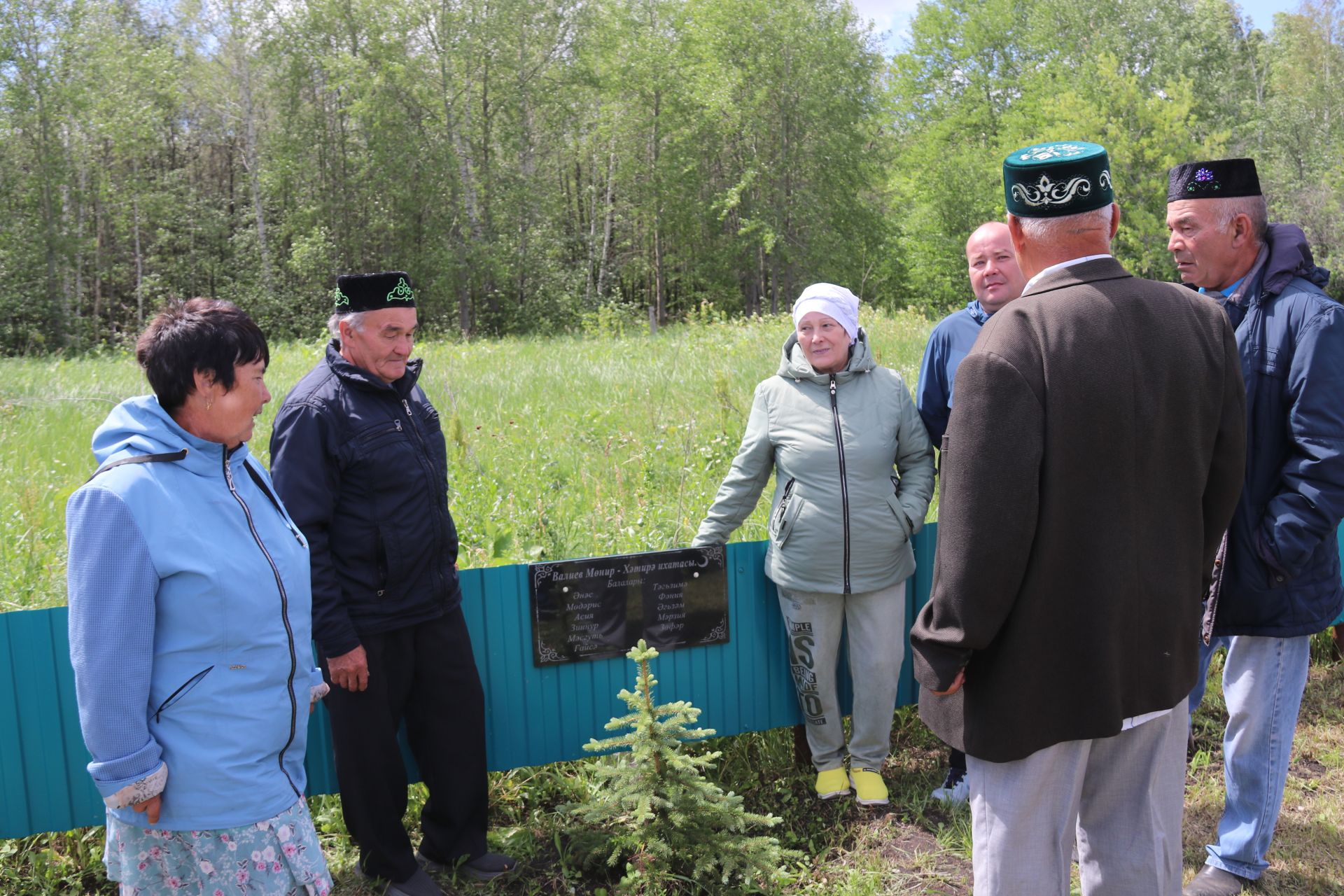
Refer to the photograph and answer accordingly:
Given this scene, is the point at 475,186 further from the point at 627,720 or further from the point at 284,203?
the point at 627,720

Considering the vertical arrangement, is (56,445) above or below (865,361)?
below

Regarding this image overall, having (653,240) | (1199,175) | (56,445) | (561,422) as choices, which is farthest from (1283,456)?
(653,240)

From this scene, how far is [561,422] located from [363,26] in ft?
82.9

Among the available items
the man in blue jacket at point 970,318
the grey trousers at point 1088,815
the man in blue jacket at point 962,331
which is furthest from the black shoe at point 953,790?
the grey trousers at point 1088,815

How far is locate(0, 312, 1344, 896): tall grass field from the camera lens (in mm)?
3363

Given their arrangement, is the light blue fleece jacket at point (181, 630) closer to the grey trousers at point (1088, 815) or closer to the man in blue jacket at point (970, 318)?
the grey trousers at point (1088, 815)

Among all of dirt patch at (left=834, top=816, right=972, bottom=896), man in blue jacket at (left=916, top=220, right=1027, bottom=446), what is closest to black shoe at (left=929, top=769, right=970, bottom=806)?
dirt patch at (left=834, top=816, right=972, bottom=896)

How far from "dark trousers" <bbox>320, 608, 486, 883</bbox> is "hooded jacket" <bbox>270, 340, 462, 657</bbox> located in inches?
4.8

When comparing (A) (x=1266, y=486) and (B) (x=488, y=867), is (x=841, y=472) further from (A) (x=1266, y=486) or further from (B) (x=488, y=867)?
(B) (x=488, y=867)

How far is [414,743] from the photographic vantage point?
3369 millimetres

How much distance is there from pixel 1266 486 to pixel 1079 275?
1.44 meters

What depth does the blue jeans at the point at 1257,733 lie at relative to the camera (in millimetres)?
3045

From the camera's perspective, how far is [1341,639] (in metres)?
4.90

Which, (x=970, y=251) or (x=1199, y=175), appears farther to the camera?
(x=970, y=251)
